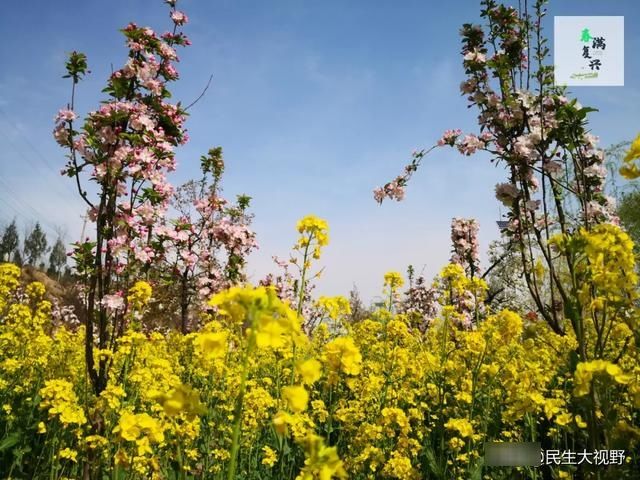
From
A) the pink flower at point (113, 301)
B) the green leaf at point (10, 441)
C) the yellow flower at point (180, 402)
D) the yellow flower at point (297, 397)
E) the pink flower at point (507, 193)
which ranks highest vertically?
the pink flower at point (507, 193)

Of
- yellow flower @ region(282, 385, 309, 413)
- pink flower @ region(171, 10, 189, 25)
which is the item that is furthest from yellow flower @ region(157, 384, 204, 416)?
pink flower @ region(171, 10, 189, 25)

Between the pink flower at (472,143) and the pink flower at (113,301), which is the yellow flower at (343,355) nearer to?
the pink flower at (113,301)

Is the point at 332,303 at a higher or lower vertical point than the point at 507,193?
lower

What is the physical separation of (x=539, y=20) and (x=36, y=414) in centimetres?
575

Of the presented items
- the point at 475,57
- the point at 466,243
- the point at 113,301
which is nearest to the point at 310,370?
the point at 113,301

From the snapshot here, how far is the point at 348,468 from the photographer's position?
2.96 metres

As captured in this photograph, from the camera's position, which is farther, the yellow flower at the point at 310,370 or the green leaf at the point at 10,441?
the green leaf at the point at 10,441

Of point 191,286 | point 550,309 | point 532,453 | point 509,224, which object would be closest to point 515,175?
point 509,224

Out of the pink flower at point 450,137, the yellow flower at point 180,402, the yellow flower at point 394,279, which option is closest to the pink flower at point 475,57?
the pink flower at point 450,137

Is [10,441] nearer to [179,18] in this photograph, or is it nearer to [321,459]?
[321,459]

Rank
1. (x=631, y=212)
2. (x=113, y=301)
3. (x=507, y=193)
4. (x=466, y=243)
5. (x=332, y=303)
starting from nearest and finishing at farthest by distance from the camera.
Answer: (x=332, y=303)
(x=113, y=301)
(x=507, y=193)
(x=466, y=243)
(x=631, y=212)

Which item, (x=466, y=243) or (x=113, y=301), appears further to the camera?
(x=466, y=243)

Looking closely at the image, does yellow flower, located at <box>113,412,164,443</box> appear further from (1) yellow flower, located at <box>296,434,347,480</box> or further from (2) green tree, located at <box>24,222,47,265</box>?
(2) green tree, located at <box>24,222,47,265</box>

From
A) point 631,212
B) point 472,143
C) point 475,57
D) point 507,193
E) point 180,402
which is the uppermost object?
point 631,212
